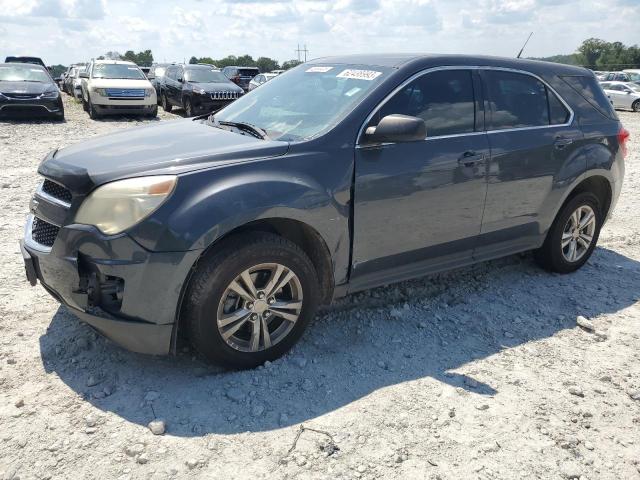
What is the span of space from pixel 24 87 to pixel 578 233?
46.2 feet

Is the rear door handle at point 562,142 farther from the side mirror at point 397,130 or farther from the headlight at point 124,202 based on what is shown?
the headlight at point 124,202

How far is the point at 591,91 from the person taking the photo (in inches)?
191

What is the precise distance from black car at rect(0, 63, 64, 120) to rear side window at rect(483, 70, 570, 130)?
43.7 ft

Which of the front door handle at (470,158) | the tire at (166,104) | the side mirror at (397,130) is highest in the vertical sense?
the side mirror at (397,130)

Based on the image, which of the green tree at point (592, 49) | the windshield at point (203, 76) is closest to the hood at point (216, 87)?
the windshield at point (203, 76)

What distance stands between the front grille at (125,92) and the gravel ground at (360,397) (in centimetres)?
1194

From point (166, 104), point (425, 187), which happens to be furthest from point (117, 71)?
point (425, 187)

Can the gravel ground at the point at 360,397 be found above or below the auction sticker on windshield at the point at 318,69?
below

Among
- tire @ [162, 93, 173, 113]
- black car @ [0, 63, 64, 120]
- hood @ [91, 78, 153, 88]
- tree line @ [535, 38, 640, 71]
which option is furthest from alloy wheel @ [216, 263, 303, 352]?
tree line @ [535, 38, 640, 71]

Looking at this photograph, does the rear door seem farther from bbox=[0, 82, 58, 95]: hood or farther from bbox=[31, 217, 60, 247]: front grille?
bbox=[0, 82, 58, 95]: hood

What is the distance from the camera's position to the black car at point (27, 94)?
14.0 meters

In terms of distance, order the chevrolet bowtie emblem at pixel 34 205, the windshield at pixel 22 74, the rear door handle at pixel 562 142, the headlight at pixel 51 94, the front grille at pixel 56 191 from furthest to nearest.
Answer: the windshield at pixel 22 74
the headlight at pixel 51 94
the rear door handle at pixel 562 142
the chevrolet bowtie emblem at pixel 34 205
the front grille at pixel 56 191

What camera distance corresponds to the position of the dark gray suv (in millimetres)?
2877

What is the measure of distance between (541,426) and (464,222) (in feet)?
5.05
